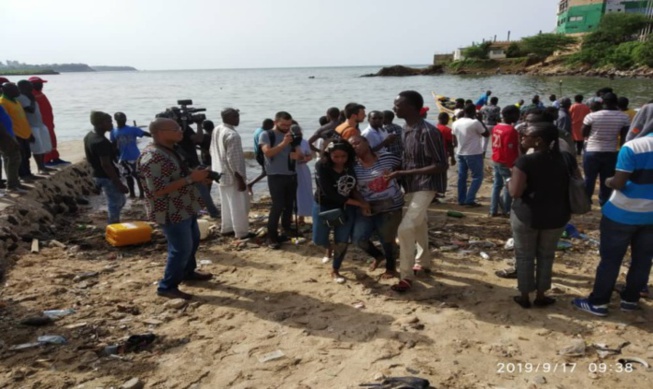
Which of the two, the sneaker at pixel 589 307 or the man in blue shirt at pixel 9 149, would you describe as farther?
the man in blue shirt at pixel 9 149

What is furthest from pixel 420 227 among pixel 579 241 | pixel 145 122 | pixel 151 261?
pixel 145 122

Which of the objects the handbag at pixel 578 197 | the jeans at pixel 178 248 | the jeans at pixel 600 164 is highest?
the handbag at pixel 578 197

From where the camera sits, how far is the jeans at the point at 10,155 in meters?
6.88

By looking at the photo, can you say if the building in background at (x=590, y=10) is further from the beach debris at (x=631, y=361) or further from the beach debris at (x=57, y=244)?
the beach debris at (x=57, y=244)

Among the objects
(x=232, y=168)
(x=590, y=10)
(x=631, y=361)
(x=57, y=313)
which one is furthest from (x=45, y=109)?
(x=590, y=10)

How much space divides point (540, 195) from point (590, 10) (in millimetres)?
91992

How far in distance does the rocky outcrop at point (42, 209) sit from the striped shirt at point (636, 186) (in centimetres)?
626

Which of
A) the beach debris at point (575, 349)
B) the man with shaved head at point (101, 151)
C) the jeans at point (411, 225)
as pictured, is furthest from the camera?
the man with shaved head at point (101, 151)

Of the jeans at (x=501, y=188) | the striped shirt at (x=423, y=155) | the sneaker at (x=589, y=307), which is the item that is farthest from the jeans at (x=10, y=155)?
the sneaker at (x=589, y=307)

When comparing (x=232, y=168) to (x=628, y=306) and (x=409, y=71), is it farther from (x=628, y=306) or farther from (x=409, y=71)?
(x=409, y=71)

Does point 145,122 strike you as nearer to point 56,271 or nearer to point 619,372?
point 56,271

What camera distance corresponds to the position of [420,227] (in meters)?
4.64

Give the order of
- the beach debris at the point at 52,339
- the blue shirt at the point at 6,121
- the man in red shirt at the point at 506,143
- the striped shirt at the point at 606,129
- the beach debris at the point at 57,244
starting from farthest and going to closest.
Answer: the blue shirt at the point at 6,121 < the striped shirt at the point at 606,129 < the man in red shirt at the point at 506,143 < the beach debris at the point at 57,244 < the beach debris at the point at 52,339

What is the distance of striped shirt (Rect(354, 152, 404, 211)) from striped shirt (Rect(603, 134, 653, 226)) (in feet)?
6.12
